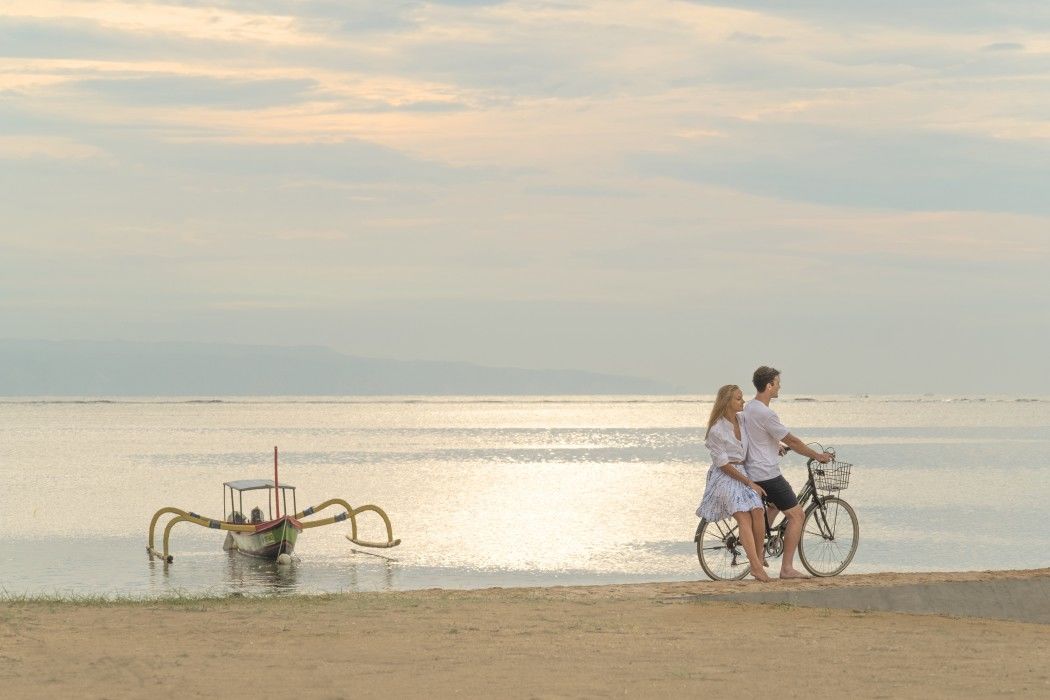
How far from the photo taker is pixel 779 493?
12.2 metres

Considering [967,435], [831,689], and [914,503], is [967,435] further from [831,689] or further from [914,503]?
[831,689]

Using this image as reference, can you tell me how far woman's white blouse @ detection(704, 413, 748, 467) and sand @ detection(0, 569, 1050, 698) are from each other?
1167 millimetres

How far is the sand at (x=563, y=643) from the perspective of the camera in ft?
26.6

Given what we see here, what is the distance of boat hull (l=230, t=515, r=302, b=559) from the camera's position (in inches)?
1172

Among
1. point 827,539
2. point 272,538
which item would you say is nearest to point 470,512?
point 272,538

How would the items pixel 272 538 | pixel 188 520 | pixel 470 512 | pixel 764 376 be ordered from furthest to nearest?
pixel 470 512
pixel 272 538
pixel 188 520
pixel 764 376

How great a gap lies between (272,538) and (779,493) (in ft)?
64.6

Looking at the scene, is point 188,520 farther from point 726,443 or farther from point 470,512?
point 726,443

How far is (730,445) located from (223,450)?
8642cm

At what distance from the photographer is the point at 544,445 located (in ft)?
357

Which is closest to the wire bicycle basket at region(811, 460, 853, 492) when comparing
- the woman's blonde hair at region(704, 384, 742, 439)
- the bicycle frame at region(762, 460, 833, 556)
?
the bicycle frame at region(762, 460, 833, 556)

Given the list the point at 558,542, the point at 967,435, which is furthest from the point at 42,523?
the point at 967,435

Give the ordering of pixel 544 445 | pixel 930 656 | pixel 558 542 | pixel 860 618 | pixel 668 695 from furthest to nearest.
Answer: pixel 544 445, pixel 558 542, pixel 860 618, pixel 930 656, pixel 668 695

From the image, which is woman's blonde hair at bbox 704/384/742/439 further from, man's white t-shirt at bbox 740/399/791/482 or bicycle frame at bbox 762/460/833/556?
bicycle frame at bbox 762/460/833/556
